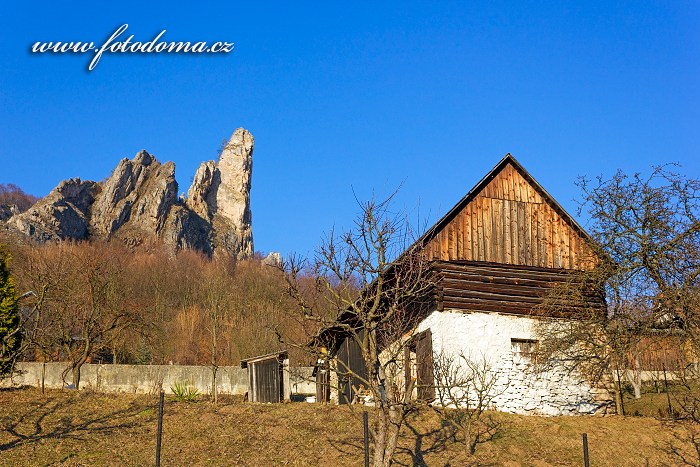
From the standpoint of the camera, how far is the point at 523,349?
22.7 meters

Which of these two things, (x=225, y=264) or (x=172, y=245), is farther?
(x=172, y=245)

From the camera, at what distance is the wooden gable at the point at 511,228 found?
77.0ft

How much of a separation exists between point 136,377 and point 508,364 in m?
18.1

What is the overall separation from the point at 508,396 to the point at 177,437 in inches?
392

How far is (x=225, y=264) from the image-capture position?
77.8 meters

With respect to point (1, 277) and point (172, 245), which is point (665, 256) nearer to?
point (1, 277)

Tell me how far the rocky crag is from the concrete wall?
180 feet

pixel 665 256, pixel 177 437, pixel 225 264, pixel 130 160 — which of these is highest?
pixel 130 160

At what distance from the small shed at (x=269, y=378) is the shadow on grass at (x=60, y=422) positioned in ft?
22.7

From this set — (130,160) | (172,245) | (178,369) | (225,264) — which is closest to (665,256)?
(178,369)

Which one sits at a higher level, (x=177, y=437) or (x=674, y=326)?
(x=674, y=326)

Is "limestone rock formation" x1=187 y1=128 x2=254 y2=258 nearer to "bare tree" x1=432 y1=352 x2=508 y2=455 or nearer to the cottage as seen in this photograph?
the cottage

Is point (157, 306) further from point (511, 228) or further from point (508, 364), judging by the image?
point (508, 364)

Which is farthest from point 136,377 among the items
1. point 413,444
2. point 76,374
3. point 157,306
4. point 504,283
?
point 157,306
